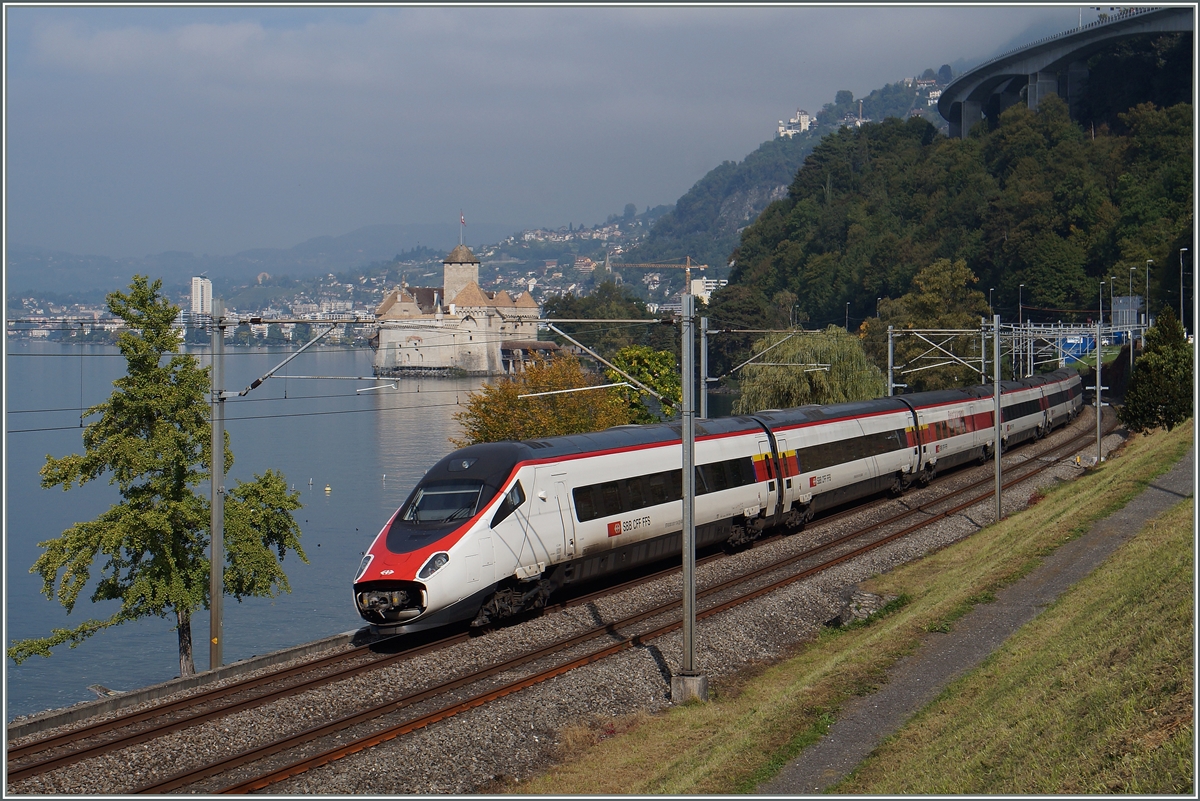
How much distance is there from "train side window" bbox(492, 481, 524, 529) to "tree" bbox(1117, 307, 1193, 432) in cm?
3453

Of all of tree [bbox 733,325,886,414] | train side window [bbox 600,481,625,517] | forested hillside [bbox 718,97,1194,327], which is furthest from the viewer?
forested hillside [bbox 718,97,1194,327]

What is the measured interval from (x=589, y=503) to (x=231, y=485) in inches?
2026

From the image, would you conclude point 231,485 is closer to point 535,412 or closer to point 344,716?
point 535,412

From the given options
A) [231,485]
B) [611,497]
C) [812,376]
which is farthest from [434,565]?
[231,485]

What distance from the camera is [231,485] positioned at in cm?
6769

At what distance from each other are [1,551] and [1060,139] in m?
147

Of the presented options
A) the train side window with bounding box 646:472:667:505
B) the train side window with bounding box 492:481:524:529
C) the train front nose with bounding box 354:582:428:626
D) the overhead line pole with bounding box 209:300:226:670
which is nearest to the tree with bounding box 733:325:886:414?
the train side window with bounding box 646:472:667:505

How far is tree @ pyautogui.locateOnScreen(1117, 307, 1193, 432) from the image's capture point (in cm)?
4434

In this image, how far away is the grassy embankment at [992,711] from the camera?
33.9 feet

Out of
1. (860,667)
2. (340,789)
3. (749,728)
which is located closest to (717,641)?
(860,667)

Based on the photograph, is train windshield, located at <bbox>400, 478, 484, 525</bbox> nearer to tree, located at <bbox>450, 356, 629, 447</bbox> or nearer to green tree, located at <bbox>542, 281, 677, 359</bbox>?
tree, located at <bbox>450, 356, 629, 447</bbox>

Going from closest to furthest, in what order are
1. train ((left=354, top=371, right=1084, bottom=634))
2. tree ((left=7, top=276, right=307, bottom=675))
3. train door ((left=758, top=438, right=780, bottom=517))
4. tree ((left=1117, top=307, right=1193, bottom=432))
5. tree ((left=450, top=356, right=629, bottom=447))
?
train ((left=354, top=371, right=1084, bottom=634)) < tree ((left=7, top=276, right=307, bottom=675)) < train door ((left=758, top=438, right=780, bottom=517)) < tree ((left=1117, top=307, right=1193, bottom=432)) < tree ((left=450, top=356, right=629, bottom=447))

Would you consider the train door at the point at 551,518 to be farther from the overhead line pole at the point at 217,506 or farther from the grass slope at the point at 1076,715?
the grass slope at the point at 1076,715

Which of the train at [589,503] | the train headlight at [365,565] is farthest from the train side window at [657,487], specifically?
the train headlight at [365,565]
